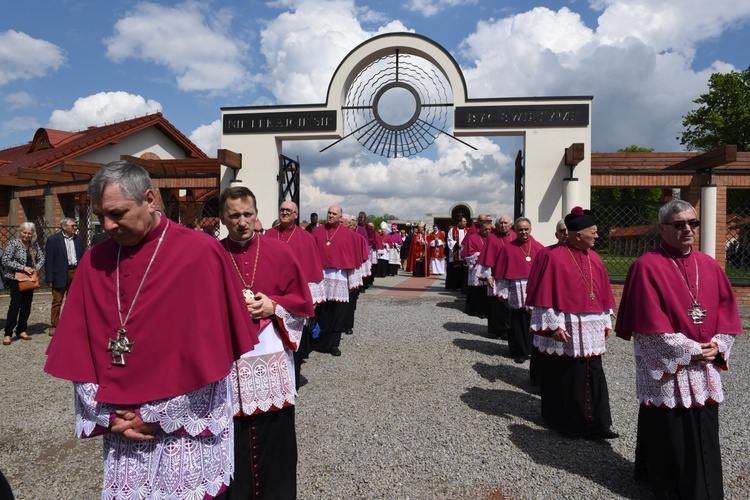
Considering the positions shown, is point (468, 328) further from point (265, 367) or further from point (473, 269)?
point (265, 367)

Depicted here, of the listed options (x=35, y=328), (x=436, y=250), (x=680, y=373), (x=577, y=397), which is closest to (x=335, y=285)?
(x=577, y=397)

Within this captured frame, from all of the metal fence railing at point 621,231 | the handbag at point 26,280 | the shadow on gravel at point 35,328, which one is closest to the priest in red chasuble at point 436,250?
the metal fence railing at point 621,231

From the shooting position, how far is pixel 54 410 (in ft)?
17.5

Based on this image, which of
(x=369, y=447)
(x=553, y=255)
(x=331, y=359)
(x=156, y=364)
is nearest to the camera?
(x=156, y=364)

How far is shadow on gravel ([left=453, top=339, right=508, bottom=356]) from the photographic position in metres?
7.92

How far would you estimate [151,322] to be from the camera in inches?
87.6

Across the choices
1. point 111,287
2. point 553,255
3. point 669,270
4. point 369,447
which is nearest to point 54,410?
point 369,447

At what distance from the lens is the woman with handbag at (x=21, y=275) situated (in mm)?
8539

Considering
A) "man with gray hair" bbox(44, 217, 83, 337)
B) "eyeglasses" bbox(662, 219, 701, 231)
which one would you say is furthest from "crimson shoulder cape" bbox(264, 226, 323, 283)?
"man with gray hair" bbox(44, 217, 83, 337)

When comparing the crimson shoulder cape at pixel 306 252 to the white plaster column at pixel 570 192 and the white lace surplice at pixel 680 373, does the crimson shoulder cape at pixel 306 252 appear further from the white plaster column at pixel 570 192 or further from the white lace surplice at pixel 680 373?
the white plaster column at pixel 570 192

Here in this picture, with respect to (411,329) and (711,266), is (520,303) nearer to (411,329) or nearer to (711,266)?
(411,329)

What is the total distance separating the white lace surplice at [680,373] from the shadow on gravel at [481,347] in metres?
4.41

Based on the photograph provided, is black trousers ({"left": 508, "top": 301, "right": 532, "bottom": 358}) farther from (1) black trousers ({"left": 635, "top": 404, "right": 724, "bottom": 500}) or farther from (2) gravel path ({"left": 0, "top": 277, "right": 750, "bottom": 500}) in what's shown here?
(1) black trousers ({"left": 635, "top": 404, "right": 724, "bottom": 500})

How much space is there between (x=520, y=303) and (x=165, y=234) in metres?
5.92
